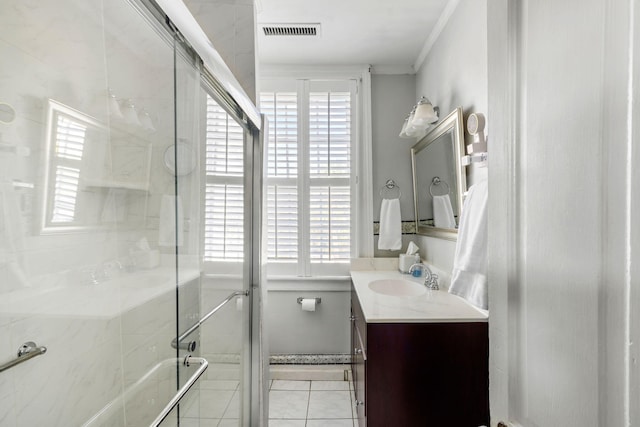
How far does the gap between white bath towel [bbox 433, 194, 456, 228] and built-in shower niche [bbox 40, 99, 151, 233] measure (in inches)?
61.9

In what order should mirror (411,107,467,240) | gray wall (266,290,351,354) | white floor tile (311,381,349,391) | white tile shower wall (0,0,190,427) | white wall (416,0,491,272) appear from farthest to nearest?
gray wall (266,290,351,354) < white floor tile (311,381,349,391) < mirror (411,107,467,240) < white wall (416,0,491,272) < white tile shower wall (0,0,190,427)

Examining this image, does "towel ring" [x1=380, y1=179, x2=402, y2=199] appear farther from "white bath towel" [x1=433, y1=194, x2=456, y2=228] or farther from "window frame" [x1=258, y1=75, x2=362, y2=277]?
"white bath towel" [x1=433, y1=194, x2=456, y2=228]

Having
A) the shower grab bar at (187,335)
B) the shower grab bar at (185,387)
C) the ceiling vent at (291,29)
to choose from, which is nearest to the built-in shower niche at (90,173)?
the shower grab bar at (187,335)

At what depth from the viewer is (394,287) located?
2.09m

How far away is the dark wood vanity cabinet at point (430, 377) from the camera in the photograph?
4.26 feet

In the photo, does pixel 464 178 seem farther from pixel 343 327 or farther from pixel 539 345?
pixel 343 327

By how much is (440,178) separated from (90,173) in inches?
70.4

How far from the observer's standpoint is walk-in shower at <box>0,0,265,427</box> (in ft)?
2.05

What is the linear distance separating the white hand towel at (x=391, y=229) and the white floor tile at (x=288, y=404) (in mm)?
1224

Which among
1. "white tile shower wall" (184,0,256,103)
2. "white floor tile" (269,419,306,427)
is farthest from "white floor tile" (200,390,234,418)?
"white tile shower wall" (184,0,256,103)

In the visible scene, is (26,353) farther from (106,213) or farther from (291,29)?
(291,29)

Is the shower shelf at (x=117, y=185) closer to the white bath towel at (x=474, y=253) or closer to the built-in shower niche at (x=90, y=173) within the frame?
the built-in shower niche at (x=90, y=173)

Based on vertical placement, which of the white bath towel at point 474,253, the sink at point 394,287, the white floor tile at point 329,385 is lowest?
the white floor tile at point 329,385

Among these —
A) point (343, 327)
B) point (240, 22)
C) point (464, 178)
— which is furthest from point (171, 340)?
point (343, 327)
